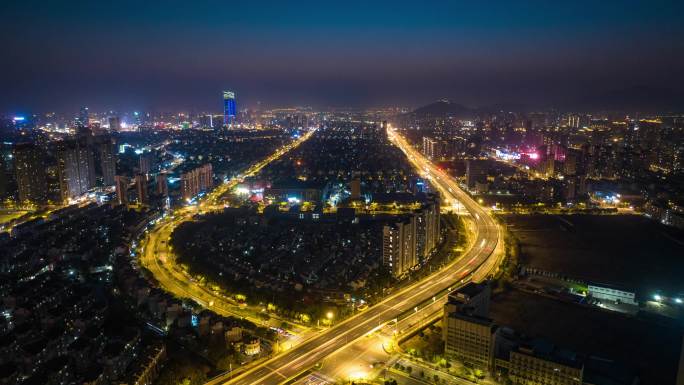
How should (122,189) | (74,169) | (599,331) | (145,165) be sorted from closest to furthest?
1. (599,331)
2. (122,189)
3. (74,169)
4. (145,165)

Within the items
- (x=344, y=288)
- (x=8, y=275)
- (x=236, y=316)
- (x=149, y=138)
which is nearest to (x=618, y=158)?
(x=344, y=288)

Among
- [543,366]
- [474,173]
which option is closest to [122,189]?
[474,173]

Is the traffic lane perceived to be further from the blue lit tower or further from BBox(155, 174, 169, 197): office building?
the blue lit tower

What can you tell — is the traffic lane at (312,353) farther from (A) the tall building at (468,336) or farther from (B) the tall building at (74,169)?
(B) the tall building at (74,169)

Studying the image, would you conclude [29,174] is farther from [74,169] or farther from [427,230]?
[427,230]

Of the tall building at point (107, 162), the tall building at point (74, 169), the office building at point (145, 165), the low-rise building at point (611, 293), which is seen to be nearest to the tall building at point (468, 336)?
the low-rise building at point (611, 293)

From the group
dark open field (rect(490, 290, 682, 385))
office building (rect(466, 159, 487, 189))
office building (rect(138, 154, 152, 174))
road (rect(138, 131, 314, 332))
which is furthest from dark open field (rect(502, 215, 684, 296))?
office building (rect(138, 154, 152, 174))
